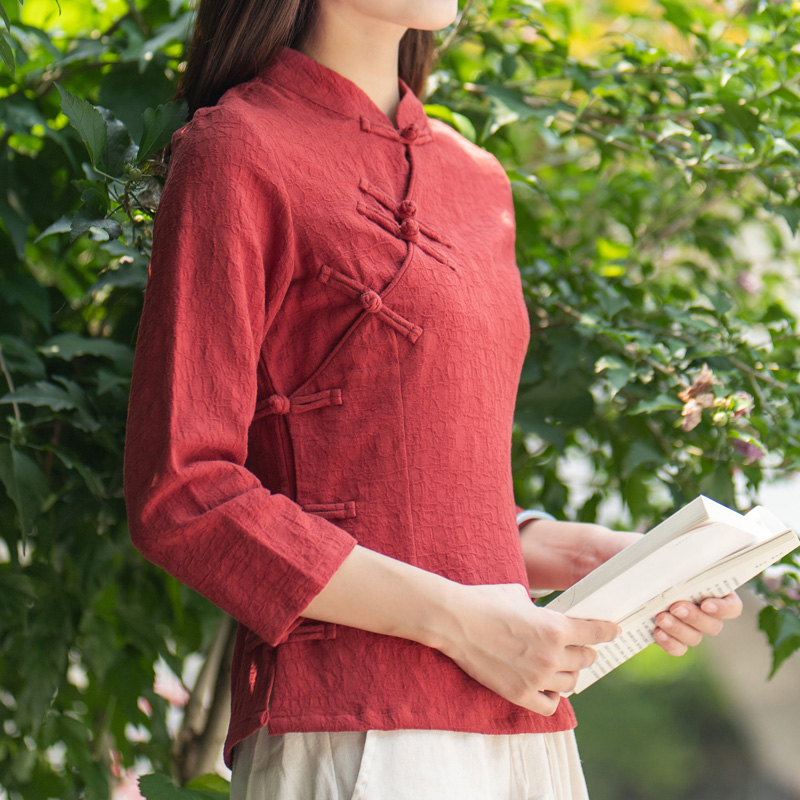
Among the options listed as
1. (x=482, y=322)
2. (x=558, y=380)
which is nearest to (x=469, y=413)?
(x=482, y=322)

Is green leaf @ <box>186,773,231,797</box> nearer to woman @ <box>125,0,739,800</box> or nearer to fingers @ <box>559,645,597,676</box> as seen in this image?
woman @ <box>125,0,739,800</box>

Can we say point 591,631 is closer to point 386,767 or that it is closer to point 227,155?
point 386,767

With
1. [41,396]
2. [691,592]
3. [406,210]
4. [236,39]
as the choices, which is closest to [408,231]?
[406,210]

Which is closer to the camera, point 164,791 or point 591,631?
point 591,631

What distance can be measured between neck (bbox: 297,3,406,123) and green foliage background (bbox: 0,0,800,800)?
0.23 metres

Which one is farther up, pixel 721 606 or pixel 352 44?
pixel 352 44

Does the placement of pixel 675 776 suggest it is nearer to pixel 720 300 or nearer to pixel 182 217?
pixel 720 300

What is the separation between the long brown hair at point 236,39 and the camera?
804mm

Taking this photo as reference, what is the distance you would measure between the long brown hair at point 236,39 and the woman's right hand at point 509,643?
1.61 feet

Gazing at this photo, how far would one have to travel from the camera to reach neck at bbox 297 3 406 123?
823mm

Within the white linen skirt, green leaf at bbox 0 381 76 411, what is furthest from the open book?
green leaf at bbox 0 381 76 411

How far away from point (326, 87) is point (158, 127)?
15 cm

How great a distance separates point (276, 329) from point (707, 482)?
2.01 ft

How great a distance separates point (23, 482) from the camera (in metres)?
0.92
